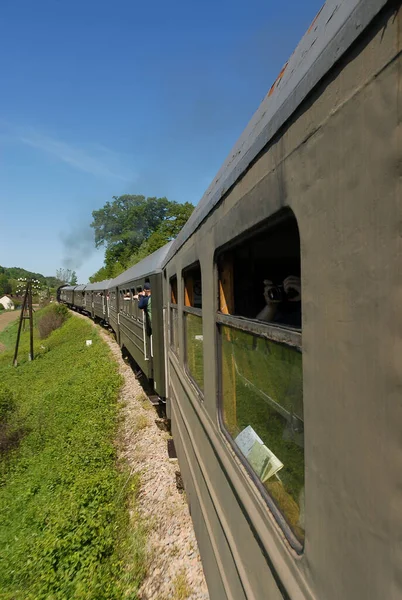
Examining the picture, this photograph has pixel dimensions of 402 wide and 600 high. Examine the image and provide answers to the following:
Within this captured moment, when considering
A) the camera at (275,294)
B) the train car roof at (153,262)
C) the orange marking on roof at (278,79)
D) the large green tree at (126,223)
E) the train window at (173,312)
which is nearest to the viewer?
the orange marking on roof at (278,79)

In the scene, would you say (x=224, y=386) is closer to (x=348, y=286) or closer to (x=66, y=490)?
(x=348, y=286)

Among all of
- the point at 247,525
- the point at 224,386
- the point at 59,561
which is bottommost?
the point at 59,561

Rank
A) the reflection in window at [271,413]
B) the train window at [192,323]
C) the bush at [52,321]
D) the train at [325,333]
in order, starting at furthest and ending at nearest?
1. the bush at [52,321]
2. the train window at [192,323]
3. the reflection in window at [271,413]
4. the train at [325,333]

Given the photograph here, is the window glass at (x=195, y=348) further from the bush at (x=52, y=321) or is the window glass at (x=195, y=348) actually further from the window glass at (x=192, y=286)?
the bush at (x=52, y=321)

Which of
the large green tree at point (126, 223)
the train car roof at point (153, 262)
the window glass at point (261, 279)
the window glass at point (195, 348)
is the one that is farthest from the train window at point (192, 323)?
the large green tree at point (126, 223)

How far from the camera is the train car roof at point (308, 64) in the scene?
0.75m

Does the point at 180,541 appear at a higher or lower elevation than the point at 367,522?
lower

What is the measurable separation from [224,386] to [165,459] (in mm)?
3538

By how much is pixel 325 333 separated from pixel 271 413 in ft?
2.05

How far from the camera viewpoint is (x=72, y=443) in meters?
6.25

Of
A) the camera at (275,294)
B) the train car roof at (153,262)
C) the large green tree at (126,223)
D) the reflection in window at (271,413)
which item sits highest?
the large green tree at (126,223)

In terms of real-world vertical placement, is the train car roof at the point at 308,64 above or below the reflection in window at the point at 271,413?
above

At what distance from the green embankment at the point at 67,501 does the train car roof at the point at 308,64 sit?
3500 mm

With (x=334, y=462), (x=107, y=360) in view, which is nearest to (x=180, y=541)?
(x=334, y=462)
